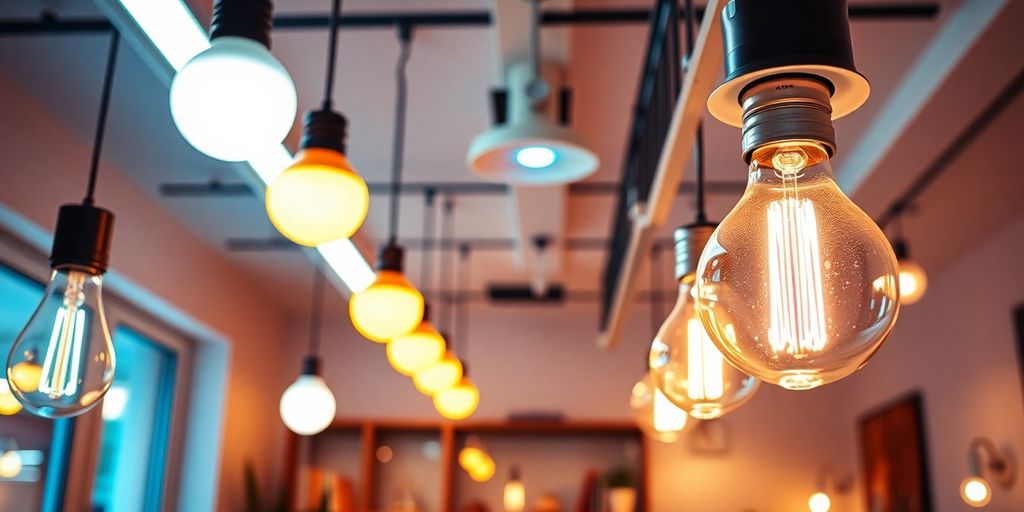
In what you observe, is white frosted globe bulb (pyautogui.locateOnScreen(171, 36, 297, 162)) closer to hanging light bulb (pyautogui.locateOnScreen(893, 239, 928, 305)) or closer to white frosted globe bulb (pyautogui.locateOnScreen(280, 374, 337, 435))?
white frosted globe bulb (pyautogui.locateOnScreen(280, 374, 337, 435))

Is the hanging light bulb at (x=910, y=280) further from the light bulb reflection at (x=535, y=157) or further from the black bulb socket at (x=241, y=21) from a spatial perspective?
the black bulb socket at (x=241, y=21)

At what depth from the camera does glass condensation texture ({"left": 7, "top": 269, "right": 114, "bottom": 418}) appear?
52.3 inches

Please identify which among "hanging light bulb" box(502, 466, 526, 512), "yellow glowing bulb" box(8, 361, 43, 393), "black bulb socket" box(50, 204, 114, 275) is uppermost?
"black bulb socket" box(50, 204, 114, 275)

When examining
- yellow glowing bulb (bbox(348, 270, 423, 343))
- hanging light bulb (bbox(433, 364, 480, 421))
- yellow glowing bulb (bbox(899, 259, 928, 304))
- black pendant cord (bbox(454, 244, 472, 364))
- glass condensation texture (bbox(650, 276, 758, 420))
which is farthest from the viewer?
black pendant cord (bbox(454, 244, 472, 364))

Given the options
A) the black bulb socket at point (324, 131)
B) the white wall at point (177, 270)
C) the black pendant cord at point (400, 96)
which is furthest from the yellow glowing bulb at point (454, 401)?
the black bulb socket at point (324, 131)

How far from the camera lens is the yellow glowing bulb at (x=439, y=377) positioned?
339 cm

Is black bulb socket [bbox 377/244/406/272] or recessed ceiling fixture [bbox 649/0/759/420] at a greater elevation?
black bulb socket [bbox 377/244/406/272]

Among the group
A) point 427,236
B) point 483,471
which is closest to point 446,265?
point 427,236

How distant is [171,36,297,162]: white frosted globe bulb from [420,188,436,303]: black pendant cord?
302 cm

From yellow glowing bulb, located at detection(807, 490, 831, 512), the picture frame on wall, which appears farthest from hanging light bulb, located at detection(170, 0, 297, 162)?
the picture frame on wall

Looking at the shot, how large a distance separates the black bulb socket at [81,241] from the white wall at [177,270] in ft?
6.37

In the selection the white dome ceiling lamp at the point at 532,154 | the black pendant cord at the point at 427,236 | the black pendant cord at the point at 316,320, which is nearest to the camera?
the white dome ceiling lamp at the point at 532,154

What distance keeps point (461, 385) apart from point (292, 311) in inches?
105

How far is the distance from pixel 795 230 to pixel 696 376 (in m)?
0.62
